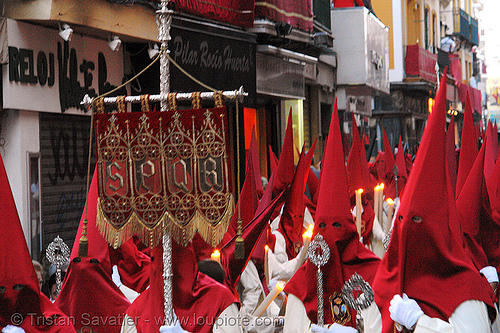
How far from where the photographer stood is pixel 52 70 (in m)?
10.3

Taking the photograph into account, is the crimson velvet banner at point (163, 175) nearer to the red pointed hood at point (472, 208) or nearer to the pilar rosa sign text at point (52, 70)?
the red pointed hood at point (472, 208)

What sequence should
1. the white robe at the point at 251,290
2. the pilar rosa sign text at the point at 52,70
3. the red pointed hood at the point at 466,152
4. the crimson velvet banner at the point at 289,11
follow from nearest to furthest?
the white robe at the point at 251,290 → the red pointed hood at the point at 466,152 → the pilar rosa sign text at the point at 52,70 → the crimson velvet banner at the point at 289,11

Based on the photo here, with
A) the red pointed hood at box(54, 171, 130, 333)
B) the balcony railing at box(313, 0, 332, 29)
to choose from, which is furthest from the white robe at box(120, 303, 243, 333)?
the balcony railing at box(313, 0, 332, 29)

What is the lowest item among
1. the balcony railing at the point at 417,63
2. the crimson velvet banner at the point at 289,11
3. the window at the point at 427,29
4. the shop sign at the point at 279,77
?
the shop sign at the point at 279,77

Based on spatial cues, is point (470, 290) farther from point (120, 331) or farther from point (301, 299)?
point (120, 331)

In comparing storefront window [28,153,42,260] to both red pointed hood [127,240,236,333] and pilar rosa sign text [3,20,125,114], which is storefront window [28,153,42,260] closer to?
pilar rosa sign text [3,20,125,114]

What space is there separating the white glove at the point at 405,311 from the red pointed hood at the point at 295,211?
335cm

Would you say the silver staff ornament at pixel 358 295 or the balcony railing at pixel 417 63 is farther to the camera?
the balcony railing at pixel 417 63

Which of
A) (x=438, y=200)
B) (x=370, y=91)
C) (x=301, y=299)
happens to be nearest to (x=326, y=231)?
(x=301, y=299)

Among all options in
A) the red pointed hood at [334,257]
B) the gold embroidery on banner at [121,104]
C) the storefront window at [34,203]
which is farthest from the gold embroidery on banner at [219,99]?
the storefront window at [34,203]

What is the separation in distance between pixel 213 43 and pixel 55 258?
31.5 ft

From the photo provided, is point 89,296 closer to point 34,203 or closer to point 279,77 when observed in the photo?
point 34,203

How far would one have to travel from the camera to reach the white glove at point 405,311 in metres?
4.32

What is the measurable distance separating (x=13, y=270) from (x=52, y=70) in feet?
21.2
